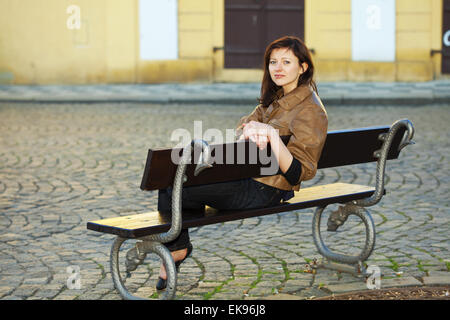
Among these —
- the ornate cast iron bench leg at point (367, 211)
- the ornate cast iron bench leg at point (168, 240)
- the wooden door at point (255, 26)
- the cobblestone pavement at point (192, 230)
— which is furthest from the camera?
the wooden door at point (255, 26)

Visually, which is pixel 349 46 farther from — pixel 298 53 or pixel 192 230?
pixel 298 53

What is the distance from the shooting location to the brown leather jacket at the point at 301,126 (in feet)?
16.4

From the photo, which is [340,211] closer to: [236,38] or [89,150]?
[89,150]

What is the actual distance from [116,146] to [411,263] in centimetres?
610

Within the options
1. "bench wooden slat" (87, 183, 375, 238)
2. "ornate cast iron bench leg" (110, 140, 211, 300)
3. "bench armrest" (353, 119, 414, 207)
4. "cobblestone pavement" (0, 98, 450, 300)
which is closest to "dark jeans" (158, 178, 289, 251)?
"bench wooden slat" (87, 183, 375, 238)

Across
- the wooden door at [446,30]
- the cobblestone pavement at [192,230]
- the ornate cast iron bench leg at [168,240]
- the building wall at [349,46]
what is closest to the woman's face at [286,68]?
the ornate cast iron bench leg at [168,240]

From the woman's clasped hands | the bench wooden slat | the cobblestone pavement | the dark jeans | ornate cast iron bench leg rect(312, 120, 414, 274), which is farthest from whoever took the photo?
ornate cast iron bench leg rect(312, 120, 414, 274)

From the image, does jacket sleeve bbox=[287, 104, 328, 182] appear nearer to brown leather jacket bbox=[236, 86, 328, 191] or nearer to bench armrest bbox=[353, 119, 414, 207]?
brown leather jacket bbox=[236, 86, 328, 191]

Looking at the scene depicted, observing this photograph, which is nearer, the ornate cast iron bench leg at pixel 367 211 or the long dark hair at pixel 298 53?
the long dark hair at pixel 298 53

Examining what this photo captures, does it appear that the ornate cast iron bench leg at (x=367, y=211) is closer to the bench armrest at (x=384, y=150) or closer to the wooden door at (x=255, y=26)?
the bench armrest at (x=384, y=150)

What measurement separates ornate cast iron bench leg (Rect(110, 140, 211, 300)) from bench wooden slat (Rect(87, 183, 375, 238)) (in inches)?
2.9

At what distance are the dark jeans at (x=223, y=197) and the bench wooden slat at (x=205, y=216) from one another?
0.05 meters

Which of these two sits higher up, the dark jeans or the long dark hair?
the long dark hair

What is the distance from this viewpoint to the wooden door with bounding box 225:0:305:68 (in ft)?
65.6
